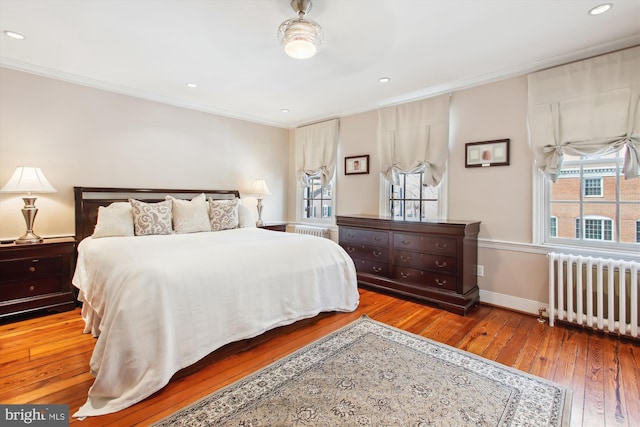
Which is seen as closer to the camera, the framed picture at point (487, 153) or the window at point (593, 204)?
the window at point (593, 204)

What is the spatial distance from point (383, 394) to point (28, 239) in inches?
139

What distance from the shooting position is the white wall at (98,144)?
3.09 m

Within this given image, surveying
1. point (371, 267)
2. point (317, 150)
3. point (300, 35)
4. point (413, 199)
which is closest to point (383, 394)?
point (371, 267)

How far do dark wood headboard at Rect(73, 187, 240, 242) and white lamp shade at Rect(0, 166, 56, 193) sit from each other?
15.3 inches

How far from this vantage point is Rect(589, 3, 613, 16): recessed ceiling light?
2033 millimetres

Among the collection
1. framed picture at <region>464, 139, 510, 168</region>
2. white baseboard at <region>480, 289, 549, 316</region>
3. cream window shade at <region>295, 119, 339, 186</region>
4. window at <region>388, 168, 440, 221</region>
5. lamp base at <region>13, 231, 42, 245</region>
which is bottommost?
white baseboard at <region>480, 289, 549, 316</region>

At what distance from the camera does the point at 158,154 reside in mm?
4016

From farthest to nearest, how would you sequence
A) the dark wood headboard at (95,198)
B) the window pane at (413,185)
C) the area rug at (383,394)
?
the window pane at (413,185)
the dark wood headboard at (95,198)
the area rug at (383,394)

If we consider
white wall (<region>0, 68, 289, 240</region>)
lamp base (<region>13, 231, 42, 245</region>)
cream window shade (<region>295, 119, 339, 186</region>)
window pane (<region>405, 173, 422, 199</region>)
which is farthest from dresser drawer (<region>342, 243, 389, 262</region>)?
lamp base (<region>13, 231, 42, 245</region>)

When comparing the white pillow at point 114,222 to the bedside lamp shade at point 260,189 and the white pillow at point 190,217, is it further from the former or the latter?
the bedside lamp shade at point 260,189

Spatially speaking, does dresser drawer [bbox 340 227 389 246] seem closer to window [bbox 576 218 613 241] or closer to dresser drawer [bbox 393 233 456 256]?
dresser drawer [bbox 393 233 456 256]

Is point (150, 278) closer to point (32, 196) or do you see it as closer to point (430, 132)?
point (32, 196)

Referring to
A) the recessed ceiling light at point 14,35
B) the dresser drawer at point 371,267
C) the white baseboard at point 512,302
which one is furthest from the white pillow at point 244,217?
the white baseboard at point 512,302

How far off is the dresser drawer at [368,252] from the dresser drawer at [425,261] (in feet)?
0.51
